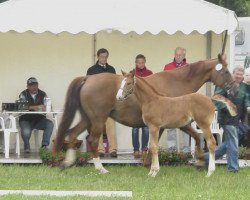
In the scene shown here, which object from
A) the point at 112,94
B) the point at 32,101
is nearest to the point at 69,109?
the point at 112,94

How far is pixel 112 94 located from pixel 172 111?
105 centimetres

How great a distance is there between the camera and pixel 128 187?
28.9 feet

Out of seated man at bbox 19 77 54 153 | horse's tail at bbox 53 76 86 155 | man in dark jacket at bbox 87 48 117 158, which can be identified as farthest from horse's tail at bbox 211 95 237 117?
seated man at bbox 19 77 54 153

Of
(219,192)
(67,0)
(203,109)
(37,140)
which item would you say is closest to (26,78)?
(37,140)

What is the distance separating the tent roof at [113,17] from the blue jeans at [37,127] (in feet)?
7.09

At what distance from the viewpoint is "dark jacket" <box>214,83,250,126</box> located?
985cm

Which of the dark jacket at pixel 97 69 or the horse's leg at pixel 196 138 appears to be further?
the dark jacket at pixel 97 69

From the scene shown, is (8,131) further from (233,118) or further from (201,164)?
(233,118)

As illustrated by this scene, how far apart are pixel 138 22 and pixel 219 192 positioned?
352 centimetres

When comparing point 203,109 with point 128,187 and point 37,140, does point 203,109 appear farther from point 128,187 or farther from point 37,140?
point 37,140

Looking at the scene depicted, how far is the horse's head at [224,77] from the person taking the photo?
9.99 metres

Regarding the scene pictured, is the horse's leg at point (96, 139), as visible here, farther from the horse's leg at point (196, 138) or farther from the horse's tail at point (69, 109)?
the horse's leg at point (196, 138)

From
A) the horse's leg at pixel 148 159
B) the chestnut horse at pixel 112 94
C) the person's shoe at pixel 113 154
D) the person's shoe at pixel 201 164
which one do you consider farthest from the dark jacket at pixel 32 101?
the person's shoe at pixel 201 164

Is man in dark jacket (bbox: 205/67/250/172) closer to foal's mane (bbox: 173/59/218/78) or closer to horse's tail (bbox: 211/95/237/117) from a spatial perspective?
horse's tail (bbox: 211/95/237/117)
